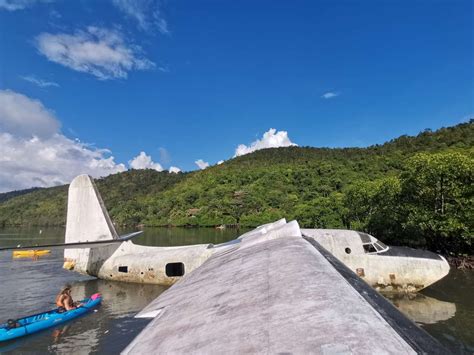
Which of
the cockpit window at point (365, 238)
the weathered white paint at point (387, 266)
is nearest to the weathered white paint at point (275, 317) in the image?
the weathered white paint at point (387, 266)

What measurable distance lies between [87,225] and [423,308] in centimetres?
1939

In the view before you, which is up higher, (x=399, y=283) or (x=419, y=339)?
(x=419, y=339)

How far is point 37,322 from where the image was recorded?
13656 millimetres

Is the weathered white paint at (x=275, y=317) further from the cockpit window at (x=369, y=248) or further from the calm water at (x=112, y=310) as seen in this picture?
the cockpit window at (x=369, y=248)

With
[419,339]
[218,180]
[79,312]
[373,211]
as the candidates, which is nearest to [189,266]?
[79,312]

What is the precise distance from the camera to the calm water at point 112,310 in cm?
1203

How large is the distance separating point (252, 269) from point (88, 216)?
18353 mm

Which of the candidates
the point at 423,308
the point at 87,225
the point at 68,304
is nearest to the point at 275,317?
the point at 423,308

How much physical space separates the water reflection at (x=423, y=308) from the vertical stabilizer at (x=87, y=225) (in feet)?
54.4

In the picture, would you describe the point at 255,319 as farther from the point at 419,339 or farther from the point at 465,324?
the point at 465,324

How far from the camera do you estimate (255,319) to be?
3436mm

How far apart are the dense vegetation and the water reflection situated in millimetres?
9732

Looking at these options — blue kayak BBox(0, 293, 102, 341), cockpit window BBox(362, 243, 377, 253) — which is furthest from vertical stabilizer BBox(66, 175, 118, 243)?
cockpit window BBox(362, 243, 377, 253)

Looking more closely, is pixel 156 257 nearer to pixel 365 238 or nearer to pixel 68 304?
pixel 68 304
